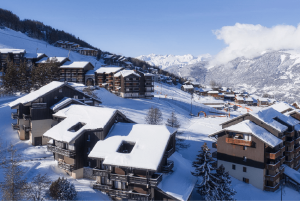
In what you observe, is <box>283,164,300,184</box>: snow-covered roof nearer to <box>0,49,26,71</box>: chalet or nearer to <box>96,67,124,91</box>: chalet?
<box>96,67,124,91</box>: chalet

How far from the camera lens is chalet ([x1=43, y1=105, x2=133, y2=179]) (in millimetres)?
25969

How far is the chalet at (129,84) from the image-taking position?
69812mm

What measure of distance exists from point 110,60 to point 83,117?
4757 inches

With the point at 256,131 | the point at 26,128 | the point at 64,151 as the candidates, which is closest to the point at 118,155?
the point at 64,151

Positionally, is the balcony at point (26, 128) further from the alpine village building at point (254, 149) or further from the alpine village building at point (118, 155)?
the alpine village building at point (254, 149)

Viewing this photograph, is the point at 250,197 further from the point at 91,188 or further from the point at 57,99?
the point at 57,99

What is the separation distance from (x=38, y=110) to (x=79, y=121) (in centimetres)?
1100

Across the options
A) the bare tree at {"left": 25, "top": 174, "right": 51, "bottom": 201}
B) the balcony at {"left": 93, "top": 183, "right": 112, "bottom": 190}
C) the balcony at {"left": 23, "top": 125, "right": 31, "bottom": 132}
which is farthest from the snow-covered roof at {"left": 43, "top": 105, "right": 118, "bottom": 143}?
the balcony at {"left": 23, "top": 125, "right": 31, "bottom": 132}

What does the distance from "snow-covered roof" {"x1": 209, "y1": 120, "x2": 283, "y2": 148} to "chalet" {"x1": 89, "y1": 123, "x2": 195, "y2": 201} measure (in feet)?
37.1

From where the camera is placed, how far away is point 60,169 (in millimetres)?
27859

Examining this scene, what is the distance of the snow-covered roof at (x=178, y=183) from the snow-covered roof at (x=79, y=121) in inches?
366

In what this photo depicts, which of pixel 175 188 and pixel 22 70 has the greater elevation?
pixel 22 70

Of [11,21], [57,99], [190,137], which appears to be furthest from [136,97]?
[11,21]

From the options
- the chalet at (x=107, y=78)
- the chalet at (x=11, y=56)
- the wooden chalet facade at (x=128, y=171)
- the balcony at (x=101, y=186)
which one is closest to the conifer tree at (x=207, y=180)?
the wooden chalet facade at (x=128, y=171)
